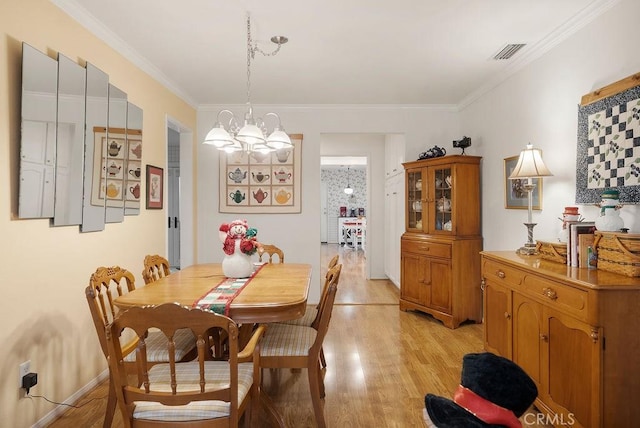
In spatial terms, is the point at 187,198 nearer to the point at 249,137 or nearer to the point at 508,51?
the point at 249,137

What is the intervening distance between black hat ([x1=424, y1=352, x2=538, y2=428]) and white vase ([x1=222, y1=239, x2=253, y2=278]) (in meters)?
1.67

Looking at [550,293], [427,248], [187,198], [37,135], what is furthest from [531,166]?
[187,198]

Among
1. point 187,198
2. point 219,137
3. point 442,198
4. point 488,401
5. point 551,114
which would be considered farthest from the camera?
point 187,198

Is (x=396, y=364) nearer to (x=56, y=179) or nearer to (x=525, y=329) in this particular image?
(x=525, y=329)

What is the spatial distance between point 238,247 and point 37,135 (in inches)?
49.2

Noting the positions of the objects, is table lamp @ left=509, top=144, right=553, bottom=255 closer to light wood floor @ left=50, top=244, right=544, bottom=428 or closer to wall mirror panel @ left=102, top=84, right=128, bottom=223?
light wood floor @ left=50, top=244, right=544, bottom=428

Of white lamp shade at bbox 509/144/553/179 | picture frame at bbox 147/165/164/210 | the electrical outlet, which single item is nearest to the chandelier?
picture frame at bbox 147/165/164/210

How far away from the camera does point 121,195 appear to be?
2818 millimetres

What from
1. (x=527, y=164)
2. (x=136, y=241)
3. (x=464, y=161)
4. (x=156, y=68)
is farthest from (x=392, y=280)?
(x=156, y=68)

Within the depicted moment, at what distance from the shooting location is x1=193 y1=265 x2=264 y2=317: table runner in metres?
1.80

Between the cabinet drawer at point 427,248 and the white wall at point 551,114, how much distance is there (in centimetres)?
44

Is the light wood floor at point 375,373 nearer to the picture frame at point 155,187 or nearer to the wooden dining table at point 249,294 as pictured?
the wooden dining table at point 249,294

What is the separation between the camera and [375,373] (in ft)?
8.91

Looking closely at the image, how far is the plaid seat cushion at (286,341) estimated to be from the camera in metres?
2.00
